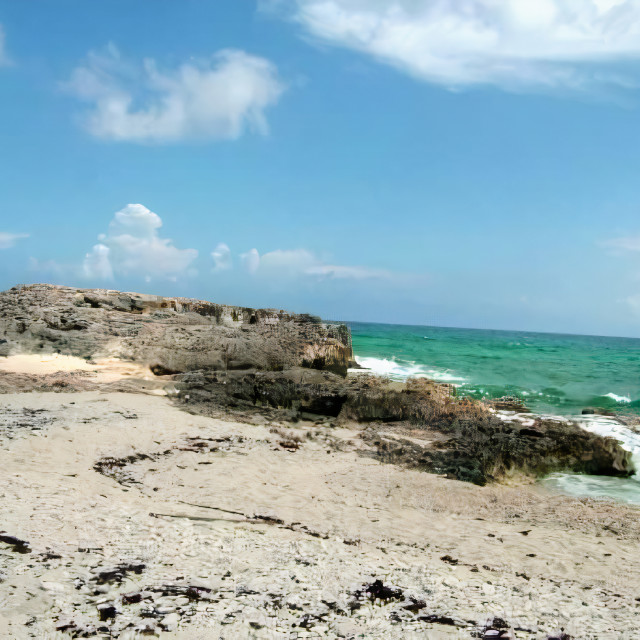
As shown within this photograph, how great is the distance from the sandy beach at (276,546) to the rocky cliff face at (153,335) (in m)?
5.76

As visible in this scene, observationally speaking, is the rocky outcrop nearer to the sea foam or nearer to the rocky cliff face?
the rocky cliff face

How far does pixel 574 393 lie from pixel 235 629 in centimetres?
2009

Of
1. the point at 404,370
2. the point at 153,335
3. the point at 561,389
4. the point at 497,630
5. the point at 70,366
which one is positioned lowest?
the point at 404,370

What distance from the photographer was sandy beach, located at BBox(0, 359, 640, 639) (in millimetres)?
3326

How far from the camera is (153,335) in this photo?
15234 mm

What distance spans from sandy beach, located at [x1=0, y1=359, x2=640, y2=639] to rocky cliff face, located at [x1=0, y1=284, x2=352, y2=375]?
576 cm

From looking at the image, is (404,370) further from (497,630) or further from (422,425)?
(497,630)

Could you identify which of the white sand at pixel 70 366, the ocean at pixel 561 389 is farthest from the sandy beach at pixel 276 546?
the white sand at pixel 70 366

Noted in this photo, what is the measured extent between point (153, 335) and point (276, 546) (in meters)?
11.7

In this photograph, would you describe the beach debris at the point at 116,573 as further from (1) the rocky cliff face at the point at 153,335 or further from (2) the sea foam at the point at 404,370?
(2) the sea foam at the point at 404,370

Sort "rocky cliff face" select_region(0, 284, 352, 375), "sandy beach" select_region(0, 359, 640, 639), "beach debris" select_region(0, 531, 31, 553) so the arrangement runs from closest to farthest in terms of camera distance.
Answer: "sandy beach" select_region(0, 359, 640, 639), "beach debris" select_region(0, 531, 31, 553), "rocky cliff face" select_region(0, 284, 352, 375)

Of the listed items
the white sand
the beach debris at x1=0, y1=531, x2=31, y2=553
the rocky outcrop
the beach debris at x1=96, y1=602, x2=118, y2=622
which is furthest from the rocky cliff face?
the beach debris at x1=96, y1=602, x2=118, y2=622

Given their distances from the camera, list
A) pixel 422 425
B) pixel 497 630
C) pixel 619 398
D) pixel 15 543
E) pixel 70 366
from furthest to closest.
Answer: pixel 619 398, pixel 70 366, pixel 422 425, pixel 15 543, pixel 497 630

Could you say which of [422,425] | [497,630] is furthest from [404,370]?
[497,630]
